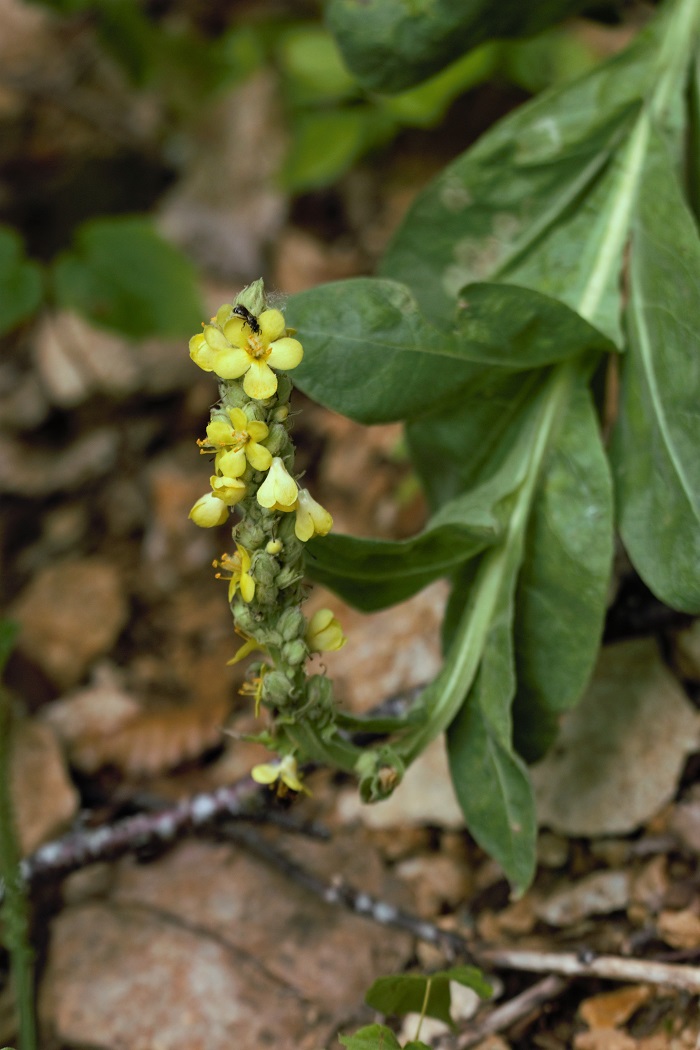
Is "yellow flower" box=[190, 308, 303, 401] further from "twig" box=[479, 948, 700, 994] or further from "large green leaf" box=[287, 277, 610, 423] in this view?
"twig" box=[479, 948, 700, 994]

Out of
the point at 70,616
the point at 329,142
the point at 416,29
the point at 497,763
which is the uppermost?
the point at 416,29

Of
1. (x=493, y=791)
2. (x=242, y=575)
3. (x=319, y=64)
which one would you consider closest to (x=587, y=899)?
(x=493, y=791)

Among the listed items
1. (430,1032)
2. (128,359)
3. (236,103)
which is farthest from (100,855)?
(236,103)

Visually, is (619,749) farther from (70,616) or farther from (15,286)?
(15,286)

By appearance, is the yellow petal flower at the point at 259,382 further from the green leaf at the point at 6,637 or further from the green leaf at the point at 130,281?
the green leaf at the point at 130,281

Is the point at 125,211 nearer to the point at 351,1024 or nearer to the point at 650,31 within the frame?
the point at 650,31

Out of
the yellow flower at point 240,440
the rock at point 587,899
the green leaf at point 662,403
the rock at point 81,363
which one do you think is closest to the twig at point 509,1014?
the rock at point 587,899
